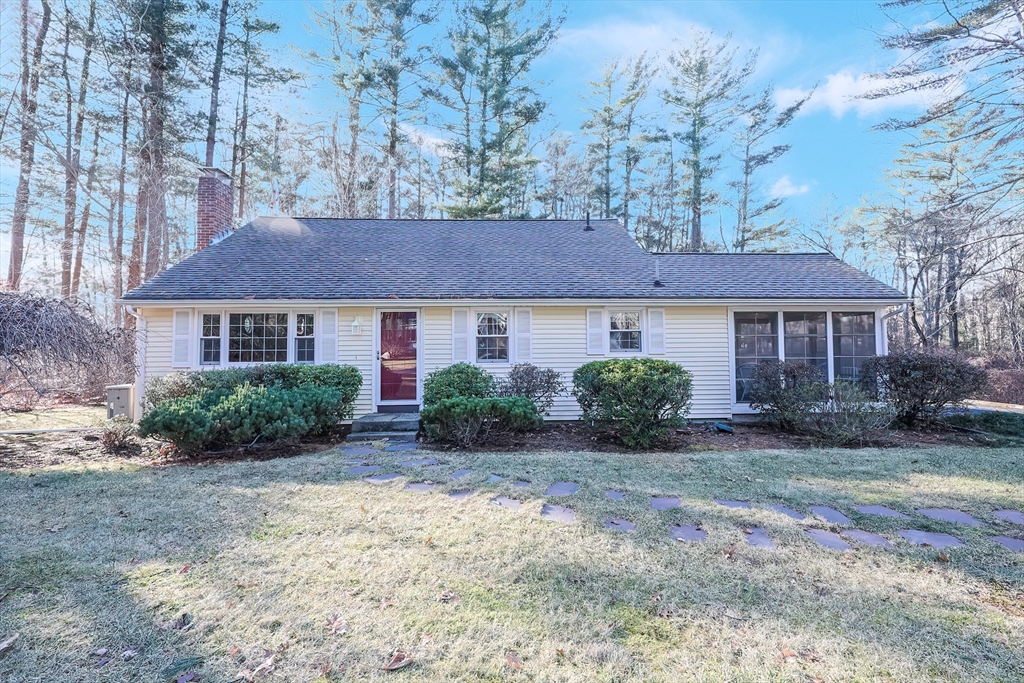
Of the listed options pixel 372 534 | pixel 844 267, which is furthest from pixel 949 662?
pixel 844 267

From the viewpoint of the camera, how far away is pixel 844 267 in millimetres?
10148

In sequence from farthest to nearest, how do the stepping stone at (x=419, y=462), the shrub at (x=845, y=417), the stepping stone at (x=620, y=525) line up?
the shrub at (x=845, y=417) → the stepping stone at (x=419, y=462) → the stepping stone at (x=620, y=525)

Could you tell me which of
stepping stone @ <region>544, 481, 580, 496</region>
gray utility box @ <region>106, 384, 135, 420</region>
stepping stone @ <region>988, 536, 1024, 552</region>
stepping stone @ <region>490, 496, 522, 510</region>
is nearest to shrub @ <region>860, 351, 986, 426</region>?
stepping stone @ <region>988, 536, 1024, 552</region>

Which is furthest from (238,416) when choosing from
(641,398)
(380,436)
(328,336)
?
(641,398)

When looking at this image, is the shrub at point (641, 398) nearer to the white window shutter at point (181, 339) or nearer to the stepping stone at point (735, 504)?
the stepping stone at point (735, 504)

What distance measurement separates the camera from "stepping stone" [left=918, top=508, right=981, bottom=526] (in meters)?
3.56

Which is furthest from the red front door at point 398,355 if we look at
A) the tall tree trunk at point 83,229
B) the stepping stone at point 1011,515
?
the tall tree trunk at point 83,229

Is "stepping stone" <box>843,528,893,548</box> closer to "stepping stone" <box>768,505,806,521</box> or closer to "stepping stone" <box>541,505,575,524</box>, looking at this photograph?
"stepping stone" <box>768,505,806,521</box>

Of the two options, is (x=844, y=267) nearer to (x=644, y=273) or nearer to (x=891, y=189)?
(x=644, y=273)

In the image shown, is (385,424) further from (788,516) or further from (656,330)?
(788,516)

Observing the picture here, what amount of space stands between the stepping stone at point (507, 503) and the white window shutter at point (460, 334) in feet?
16.1

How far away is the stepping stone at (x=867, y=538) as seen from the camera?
3.14 m

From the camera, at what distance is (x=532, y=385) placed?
7672mm

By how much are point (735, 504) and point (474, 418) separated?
139 inches
